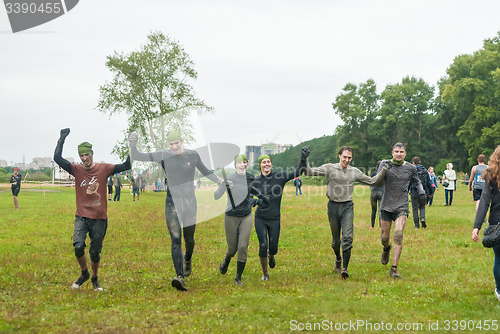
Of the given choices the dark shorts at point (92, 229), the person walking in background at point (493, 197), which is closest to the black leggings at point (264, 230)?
the dark shorts at point (92, 229)

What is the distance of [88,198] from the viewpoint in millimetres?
7668

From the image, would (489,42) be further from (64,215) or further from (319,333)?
(319,333)

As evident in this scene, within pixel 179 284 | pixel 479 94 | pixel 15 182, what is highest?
pixel 479 94

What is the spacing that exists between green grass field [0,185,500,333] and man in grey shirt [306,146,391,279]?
0.80 meters

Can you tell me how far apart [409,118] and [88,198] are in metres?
73.3

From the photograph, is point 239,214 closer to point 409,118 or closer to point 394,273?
point 394,273

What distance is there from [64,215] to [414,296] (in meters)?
18.0

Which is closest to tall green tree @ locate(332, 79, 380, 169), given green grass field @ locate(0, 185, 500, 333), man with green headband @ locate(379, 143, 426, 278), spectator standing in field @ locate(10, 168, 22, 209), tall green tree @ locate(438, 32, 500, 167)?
tall green tree @ locate(438, 32, 500, 167)

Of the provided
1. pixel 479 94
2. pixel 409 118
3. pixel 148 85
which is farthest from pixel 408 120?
pixel 148 85

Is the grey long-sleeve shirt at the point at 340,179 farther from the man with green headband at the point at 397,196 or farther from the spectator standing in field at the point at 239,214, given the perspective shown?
the spectator standing in field at the point at 239,214

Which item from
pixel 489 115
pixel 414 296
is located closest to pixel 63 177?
pixel 489 115

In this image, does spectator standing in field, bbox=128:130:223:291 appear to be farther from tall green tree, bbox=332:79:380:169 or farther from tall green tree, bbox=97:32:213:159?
tall green tree, bbox=332:79:380:169

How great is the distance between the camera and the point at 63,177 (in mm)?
58531

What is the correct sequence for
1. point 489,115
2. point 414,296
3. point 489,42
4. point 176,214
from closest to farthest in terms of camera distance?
point 414,296
point 176,214
point 489,115
point 489,42
